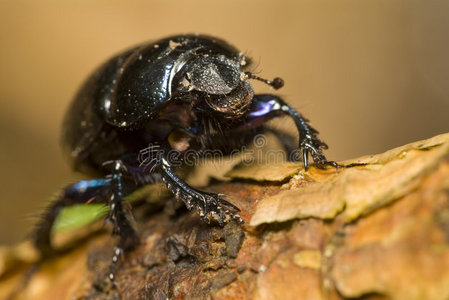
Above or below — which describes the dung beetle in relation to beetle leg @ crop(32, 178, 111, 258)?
above

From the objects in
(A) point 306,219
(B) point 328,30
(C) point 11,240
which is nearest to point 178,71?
(A) point 306,219

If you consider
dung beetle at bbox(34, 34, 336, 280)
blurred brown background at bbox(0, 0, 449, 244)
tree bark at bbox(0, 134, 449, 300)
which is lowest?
tree bark at bbox(0, 134, 449, 300)

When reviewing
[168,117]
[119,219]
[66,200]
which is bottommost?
[119,219]

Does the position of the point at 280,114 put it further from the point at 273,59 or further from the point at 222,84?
the point at 273,59

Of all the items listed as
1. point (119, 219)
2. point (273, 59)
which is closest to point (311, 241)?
point (119, 219)

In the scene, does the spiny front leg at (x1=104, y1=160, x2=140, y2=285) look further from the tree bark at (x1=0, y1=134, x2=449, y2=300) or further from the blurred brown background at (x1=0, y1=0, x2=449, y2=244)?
the blurred brown background at (x1=0, y1=0, x2=449, y2=244)

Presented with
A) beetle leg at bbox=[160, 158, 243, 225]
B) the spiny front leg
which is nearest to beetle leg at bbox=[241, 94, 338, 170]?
beetle leg at bbox=[160, 158, 243, 225]

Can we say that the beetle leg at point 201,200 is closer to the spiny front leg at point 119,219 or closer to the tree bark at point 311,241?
the tree bark at point 311,241
